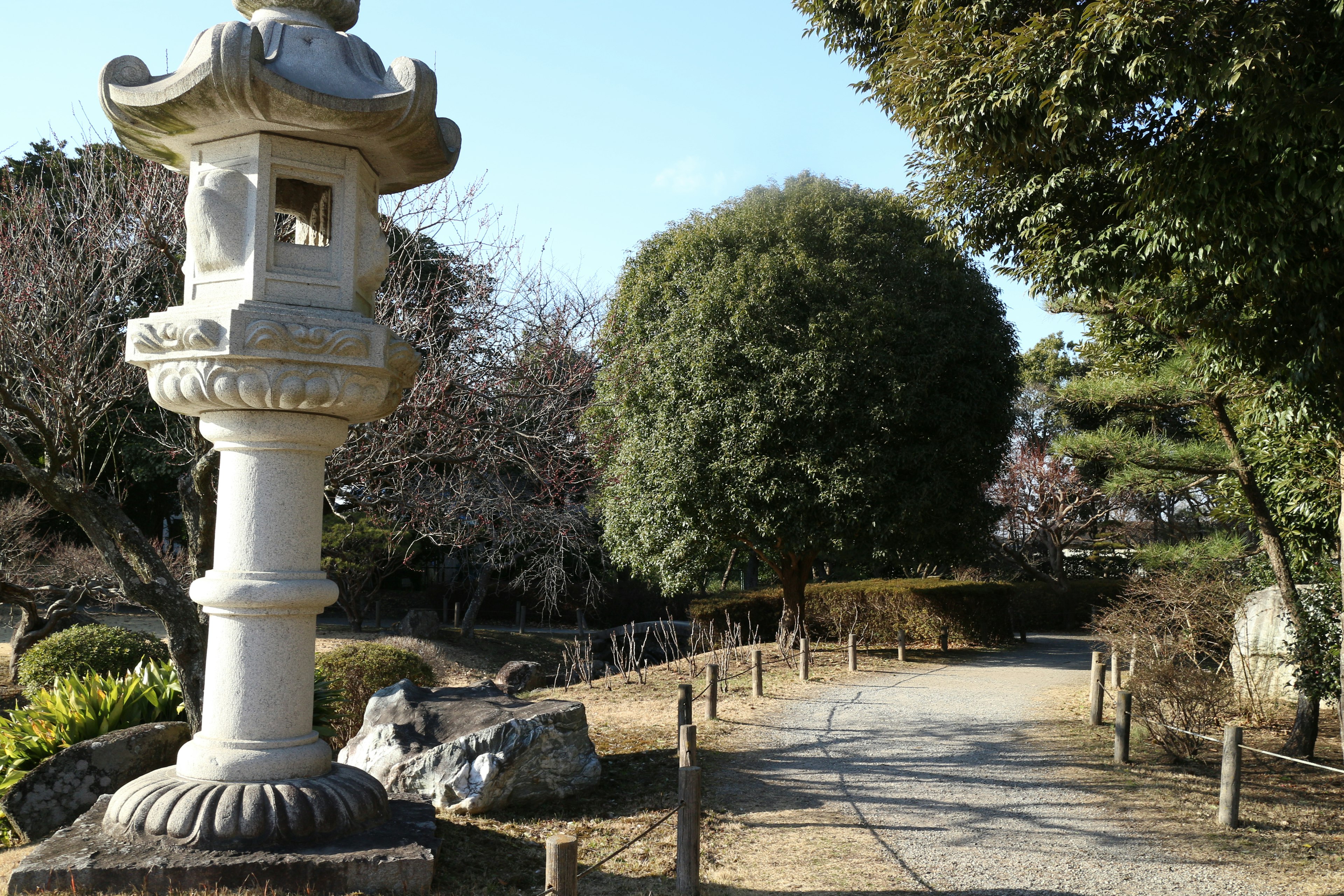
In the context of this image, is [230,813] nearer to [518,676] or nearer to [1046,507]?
[518,676]

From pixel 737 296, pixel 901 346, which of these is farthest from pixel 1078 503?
pixel 737 296

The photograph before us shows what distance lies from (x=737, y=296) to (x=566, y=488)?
4529 mm

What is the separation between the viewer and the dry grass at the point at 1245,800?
659 centimetres

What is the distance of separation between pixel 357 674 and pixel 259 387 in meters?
6.59

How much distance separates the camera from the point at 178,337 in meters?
4.50

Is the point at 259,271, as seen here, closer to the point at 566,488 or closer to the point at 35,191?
the point at 35,191

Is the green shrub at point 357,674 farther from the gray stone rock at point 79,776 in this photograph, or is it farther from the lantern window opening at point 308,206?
the lantern window opening at point 308,206

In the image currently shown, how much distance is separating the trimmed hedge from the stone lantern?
44.7 feet

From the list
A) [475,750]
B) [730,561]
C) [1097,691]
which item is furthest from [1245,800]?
[730,561]

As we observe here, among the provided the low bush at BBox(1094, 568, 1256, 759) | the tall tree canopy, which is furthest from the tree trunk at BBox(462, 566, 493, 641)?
the tall tree canopy

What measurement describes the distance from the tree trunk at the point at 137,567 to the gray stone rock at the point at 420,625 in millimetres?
13704

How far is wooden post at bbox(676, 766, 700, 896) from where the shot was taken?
546 cm

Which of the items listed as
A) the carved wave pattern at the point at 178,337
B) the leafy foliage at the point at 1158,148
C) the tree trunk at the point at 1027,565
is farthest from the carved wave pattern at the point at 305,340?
the tree trunk at the point at 1027,565

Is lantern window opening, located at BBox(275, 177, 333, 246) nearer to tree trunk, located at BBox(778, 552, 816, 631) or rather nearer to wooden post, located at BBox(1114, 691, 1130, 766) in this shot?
wooden post, located at BBox(1114, 691, 1130, 766)
